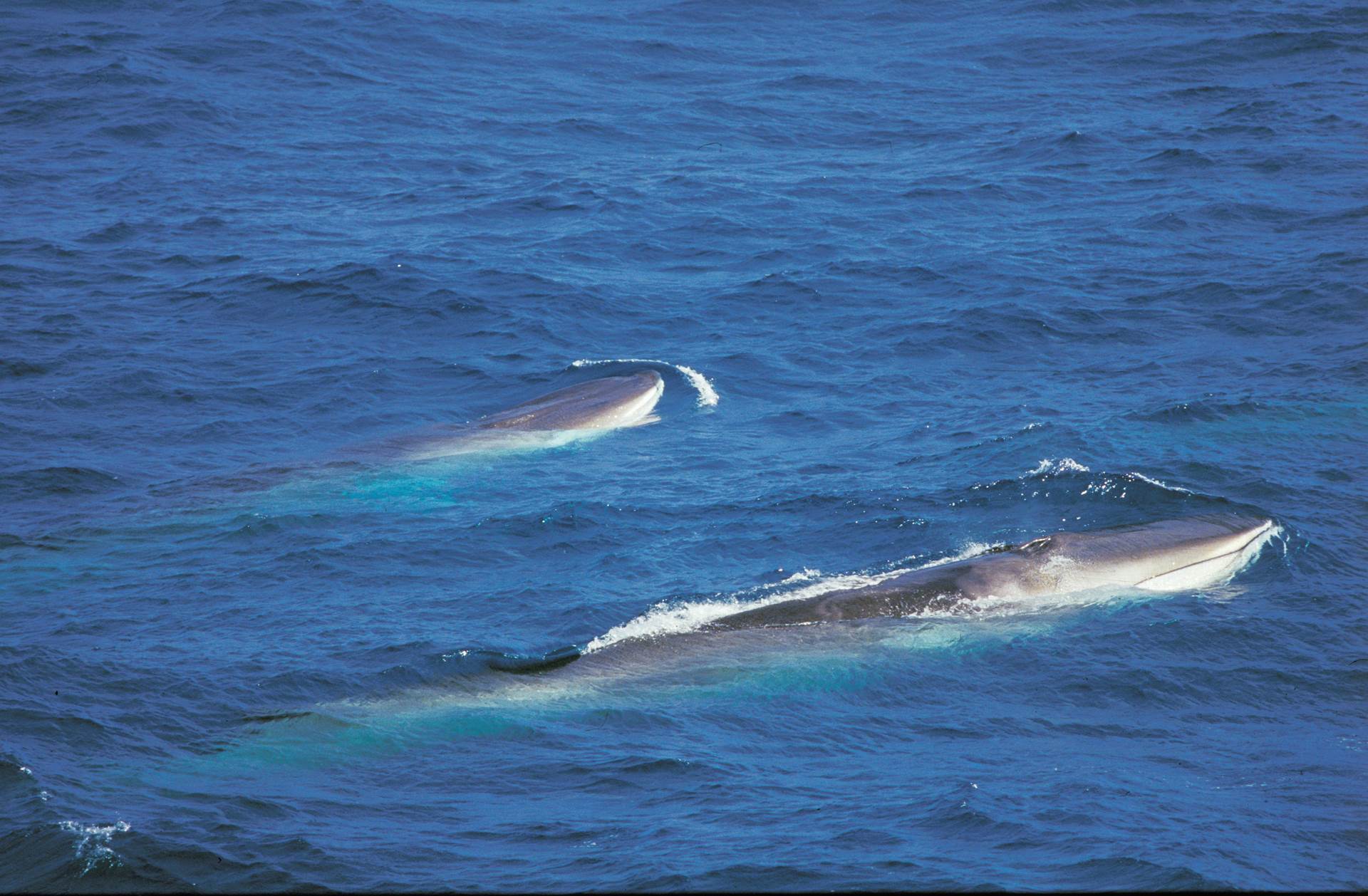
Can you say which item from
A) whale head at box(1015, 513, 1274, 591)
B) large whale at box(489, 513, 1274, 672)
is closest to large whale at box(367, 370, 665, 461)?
large whale at box(489, 513, 1274, 672)

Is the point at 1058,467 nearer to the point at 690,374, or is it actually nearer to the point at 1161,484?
the point at 1161,484

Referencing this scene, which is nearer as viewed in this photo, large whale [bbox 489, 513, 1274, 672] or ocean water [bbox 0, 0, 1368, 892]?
ocean water [bbox 0, 0, 1368, 892]

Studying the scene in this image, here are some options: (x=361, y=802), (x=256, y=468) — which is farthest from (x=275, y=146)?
(x=361, y=802)

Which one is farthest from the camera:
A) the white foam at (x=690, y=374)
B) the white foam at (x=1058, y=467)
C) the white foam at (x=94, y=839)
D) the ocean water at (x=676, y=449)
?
the white foam at (x=690, y=374)

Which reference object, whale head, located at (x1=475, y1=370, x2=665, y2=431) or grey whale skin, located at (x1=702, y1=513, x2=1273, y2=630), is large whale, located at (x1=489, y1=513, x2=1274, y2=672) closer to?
grey whale skin, located at (x1=702, y1=513, x2=1273, y2=630)

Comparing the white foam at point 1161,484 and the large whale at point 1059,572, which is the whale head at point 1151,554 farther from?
the white foam at point 1161,484

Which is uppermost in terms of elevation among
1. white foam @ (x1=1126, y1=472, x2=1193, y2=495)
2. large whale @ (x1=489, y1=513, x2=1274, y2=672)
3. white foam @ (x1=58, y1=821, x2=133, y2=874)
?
white foam @ (x1=1126, y1=472, x2=1193, y2=495)

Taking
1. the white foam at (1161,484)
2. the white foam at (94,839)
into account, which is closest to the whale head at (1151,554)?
the white foam at (1161,484)
